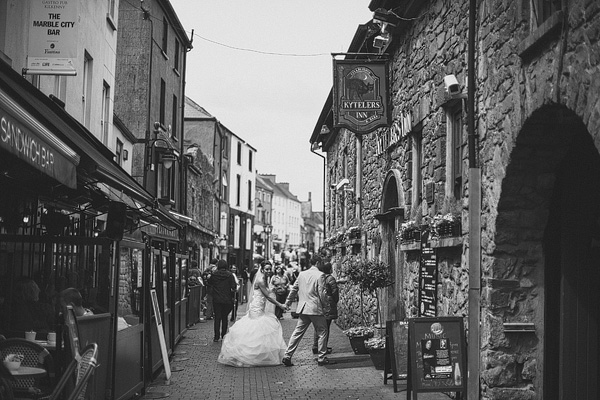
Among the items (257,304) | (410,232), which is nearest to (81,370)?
(410,232)

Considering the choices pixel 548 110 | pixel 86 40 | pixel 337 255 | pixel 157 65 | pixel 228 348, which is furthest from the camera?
pixel 157 65

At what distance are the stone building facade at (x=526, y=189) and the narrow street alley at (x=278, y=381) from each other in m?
1.55

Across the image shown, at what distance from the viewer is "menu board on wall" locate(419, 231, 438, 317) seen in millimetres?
11430

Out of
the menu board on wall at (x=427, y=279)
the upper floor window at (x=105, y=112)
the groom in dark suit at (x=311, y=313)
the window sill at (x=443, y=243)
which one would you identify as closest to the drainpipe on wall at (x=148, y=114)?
the upper floor window at (x=105, y=112)

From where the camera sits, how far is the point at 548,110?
25.2ft

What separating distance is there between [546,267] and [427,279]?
9.75 ft

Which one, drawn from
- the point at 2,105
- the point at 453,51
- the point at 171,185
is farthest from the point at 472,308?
the point at 171,185

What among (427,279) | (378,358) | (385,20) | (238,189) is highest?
(238,189)

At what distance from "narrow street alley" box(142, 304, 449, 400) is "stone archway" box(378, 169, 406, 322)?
1.14 m

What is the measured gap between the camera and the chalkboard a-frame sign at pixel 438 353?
30.2 ft

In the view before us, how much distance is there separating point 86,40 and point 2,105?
12.6 metres

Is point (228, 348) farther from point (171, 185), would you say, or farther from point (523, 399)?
point (171, 185)

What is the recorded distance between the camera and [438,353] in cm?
930

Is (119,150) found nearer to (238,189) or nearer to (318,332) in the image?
(318,332)
